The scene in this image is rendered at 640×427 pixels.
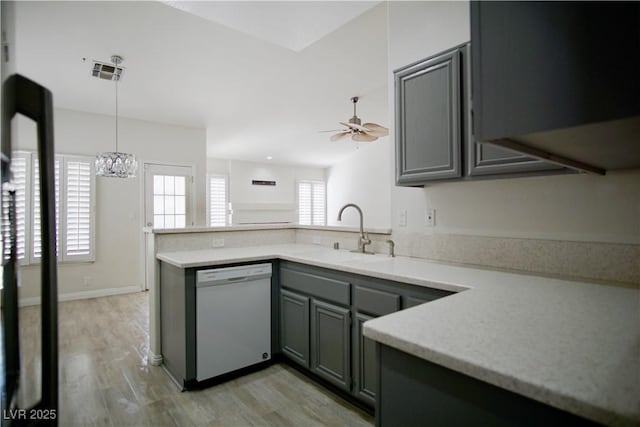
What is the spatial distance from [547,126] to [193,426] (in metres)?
2.19

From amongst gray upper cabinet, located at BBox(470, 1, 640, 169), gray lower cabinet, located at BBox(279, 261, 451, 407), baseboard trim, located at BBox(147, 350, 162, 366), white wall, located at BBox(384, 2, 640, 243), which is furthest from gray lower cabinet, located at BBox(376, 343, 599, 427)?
baseboard trim, located at BBox(147, 350, 162, 366)

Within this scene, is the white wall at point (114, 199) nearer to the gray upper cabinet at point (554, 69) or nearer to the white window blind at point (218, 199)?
the white window blind at point (218, 199)

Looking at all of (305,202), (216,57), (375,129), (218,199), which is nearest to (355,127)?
(375,129)

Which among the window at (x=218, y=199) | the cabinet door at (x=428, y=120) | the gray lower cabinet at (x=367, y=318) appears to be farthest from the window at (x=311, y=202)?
the gray lower cabinet at (x=367, y=318)

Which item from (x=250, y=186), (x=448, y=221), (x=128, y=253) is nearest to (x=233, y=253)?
(x=448, y=221)

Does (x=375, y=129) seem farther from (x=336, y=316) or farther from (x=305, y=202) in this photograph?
(x=305, y=202)

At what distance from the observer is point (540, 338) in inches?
34.0

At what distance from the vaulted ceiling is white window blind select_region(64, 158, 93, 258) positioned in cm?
81

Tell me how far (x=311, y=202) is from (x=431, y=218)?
7279mm

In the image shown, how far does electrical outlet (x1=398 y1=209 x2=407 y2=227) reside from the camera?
2.42m

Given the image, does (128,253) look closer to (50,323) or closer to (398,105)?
(398,105)

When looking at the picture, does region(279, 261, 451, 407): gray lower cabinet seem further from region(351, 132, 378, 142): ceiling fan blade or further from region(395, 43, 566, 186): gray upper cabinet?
region(351, 132, 378, 142): ceiling fan blade

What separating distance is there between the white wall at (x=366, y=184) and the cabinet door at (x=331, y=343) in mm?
5276

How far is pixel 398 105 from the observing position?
84.7 inches
